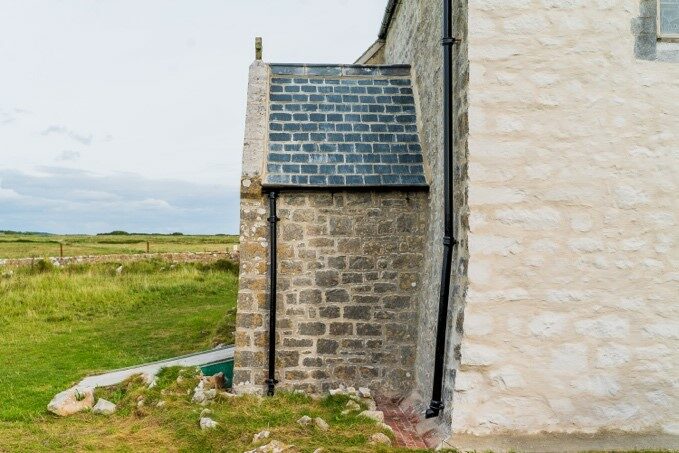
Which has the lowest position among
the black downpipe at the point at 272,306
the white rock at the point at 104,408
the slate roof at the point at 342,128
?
the white rock at the point at 104,408

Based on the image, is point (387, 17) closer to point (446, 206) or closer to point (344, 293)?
point (344, 293)

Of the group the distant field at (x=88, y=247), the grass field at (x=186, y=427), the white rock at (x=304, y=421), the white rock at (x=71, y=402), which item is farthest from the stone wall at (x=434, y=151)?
the distant field at (x=88, y=247)

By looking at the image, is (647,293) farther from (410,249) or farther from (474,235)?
(410,249)

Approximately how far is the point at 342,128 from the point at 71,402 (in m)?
5.04

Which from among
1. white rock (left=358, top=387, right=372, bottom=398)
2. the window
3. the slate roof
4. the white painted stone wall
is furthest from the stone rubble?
the window

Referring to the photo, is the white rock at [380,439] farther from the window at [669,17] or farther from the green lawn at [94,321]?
the window at [669,17]

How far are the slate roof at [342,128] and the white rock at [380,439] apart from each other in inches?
125

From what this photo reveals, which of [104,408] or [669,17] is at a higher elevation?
[669,17]

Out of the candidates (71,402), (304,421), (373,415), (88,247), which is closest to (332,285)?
(373,415)

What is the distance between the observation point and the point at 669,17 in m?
5.64

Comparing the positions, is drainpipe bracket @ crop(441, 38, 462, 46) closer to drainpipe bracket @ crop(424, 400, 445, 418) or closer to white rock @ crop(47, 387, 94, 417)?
drainpipe bracket @ crop(424, 400, 445, 418)

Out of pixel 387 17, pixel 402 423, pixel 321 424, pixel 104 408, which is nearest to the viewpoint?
pixel 321 424

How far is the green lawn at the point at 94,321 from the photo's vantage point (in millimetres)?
8805

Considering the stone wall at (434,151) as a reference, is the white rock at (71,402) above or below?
below
